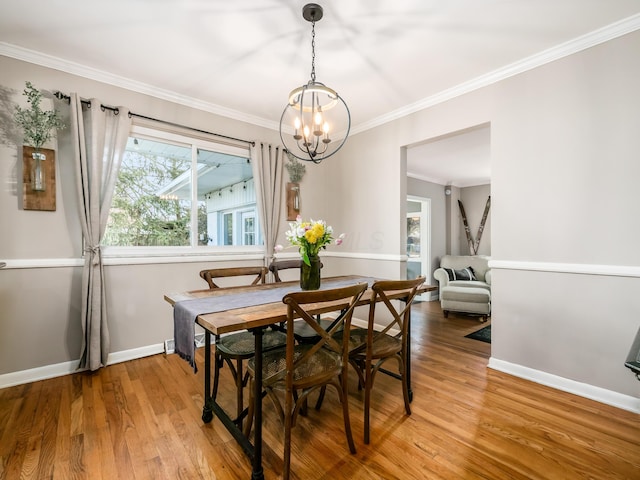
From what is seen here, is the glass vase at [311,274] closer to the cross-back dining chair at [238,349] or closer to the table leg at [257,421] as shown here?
the cross-back dining chair at [238,349]

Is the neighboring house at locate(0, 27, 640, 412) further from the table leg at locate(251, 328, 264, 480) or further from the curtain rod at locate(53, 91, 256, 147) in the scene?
the table leg at locate(251, 328, 264, 480)

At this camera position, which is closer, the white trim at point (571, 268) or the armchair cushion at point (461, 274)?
the white trim at point (571, 268)

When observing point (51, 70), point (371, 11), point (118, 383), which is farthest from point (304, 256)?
point (51, 70)

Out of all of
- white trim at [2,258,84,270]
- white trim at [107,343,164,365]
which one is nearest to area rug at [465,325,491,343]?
white trim at [107,343,164,365]

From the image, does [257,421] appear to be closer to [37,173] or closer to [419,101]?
[37,173]

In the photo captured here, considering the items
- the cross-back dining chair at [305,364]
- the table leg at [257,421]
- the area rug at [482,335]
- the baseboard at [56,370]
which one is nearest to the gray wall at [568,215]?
the area rug at [482,335]

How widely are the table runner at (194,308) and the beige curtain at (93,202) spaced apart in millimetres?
1331

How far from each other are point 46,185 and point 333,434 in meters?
2.97

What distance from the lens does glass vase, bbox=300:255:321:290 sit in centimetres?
208

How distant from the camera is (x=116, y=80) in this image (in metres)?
2.78

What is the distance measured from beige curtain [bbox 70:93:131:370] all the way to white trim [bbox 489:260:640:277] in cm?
359

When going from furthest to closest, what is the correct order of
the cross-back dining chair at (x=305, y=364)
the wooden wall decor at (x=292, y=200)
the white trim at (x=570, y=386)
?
1. the wooden wall decor at (x=292, y=200)
2. the white trim at (x=570, y=386)
3. the cross-back dining chair at (x=305, y=364)

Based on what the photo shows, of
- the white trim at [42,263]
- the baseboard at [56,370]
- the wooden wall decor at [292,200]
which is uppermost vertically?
the wooden wall decor at [292,200]

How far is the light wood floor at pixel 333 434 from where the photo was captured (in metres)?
1.51
